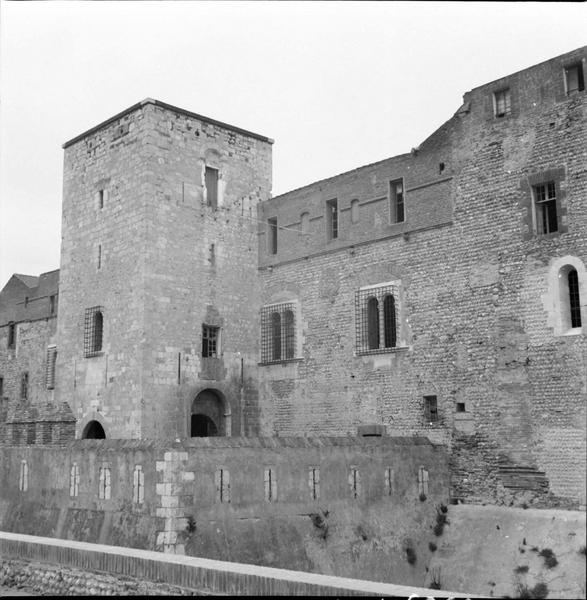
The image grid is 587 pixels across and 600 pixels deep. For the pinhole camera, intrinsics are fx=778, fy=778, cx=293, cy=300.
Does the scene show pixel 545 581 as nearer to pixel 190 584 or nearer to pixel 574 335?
pixel 574 335

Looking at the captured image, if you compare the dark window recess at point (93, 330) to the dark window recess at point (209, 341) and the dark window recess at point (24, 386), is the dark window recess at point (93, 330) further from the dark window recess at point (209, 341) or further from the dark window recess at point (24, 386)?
the dark window recess at point (24, 386)

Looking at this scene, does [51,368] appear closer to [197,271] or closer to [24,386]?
[24,386]

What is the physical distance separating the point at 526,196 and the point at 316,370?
25.6 feet

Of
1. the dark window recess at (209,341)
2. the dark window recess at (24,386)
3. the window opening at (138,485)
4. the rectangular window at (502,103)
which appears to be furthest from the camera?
the dark window recess at (24,386)

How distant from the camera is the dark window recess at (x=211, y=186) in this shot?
81.1ft

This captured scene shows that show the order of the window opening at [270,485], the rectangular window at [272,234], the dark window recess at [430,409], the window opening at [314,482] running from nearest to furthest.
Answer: the window opening at [270,485], the window opening at [314,482], the dark window recess at [430,409], the rectangular window at [272,234]

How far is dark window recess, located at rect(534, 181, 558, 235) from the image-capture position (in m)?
18.5

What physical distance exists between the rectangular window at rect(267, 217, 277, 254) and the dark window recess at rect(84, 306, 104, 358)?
5.70m

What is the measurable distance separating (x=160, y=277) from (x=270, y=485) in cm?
837

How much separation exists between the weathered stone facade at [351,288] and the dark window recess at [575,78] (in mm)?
47

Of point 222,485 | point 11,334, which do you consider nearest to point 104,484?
point 222,485

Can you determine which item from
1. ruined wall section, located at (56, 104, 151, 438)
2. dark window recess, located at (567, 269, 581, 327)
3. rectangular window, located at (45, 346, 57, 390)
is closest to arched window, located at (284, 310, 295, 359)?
ruined wall section, located at (56, 104, 151, 438)

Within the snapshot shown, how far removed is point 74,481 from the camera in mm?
17938

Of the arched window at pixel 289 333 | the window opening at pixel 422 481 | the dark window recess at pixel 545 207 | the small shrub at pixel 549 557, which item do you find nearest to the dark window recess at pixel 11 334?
the arched window at pixel 289 333
